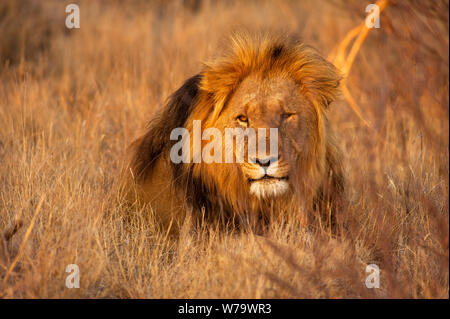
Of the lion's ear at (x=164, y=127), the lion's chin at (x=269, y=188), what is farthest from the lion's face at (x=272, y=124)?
the lion's ear at (x=164, y=127)

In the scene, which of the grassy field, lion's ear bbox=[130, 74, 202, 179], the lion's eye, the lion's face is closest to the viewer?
the grassy field

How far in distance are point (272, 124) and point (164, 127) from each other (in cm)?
79

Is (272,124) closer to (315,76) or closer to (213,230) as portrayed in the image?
(315,76)

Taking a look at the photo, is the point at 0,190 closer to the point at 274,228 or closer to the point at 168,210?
the point at 168,210

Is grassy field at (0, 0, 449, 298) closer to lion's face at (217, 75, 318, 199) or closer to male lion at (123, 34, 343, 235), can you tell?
male lion at (123, 34, 343, 235)

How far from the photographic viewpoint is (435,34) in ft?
9.39

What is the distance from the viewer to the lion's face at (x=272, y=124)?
3162mm

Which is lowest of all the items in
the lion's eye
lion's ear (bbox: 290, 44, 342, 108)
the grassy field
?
the grassy field

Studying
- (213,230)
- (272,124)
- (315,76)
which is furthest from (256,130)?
(213,230)

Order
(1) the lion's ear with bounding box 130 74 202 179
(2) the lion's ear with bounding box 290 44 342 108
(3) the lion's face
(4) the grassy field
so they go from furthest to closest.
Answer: (1) the lion's ear with bounding box 130 74 202 179
(2) the lion's ear with bounding box 290 44 342 108
(3) the lion's face
(4) the grassy field

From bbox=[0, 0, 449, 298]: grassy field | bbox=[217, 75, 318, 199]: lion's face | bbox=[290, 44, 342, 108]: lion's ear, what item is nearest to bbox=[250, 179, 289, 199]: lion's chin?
bbox=[217, 75, 318, 199]: lion's face

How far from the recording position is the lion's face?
3.16 m

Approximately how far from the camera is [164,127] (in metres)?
3.67
